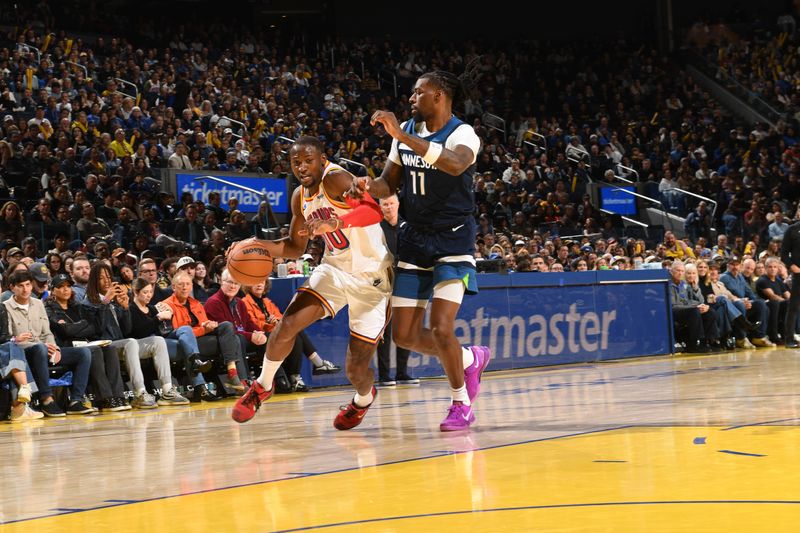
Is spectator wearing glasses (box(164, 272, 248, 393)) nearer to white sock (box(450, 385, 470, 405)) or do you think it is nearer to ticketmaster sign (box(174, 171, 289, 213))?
white sock (box(450, 385, 470, 405))

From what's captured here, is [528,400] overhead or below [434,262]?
below

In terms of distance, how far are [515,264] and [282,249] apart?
894 centimetres

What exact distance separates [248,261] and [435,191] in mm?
1312

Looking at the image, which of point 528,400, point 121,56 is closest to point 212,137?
point 121,56

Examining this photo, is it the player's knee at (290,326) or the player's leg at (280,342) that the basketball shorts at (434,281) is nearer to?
the player's leg at (280,342)

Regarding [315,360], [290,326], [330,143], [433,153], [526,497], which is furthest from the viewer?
[330,143]

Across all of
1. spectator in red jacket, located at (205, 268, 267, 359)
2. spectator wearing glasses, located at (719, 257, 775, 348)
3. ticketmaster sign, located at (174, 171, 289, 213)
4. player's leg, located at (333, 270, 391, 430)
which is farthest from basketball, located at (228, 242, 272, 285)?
ticketmaster sign, located at (174, 171, 289, 213)

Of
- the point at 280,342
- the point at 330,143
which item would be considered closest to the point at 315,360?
the point at 280,342

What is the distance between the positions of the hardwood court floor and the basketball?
1068mm

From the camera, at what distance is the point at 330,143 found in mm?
24906

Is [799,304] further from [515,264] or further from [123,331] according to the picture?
[123,331]

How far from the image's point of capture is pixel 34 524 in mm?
4234

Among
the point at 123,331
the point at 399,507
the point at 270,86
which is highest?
the point at 270,86

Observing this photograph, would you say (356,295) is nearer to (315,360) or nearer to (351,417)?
(351,417)
